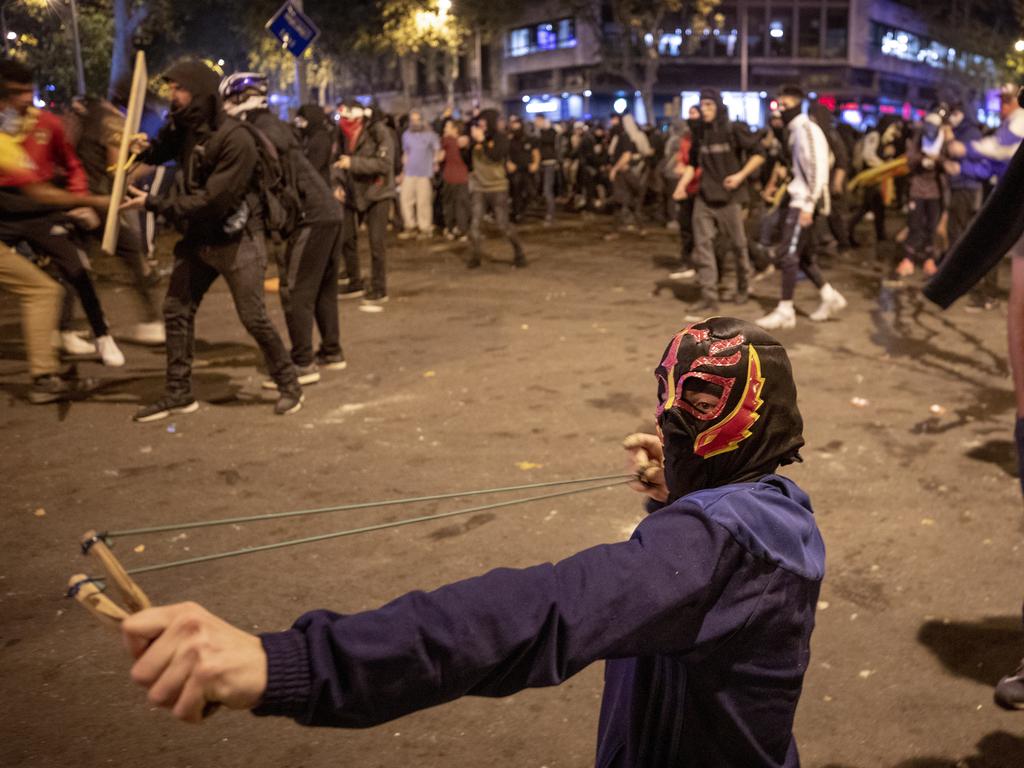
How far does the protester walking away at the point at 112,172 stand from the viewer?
29.2ft

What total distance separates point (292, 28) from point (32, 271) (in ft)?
28.9

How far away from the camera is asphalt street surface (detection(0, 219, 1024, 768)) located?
11.3 feet

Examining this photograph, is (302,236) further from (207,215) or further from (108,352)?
(108,352)

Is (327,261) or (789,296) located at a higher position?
(327,261)

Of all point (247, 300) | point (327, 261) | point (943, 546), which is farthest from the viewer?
point (327, 261)

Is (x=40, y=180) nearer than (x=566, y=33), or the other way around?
(x=40, y=180)

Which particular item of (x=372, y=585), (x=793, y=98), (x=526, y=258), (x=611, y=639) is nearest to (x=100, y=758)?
(x=372, y=585)

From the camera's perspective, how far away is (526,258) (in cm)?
1510

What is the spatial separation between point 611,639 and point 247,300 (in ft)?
18.5

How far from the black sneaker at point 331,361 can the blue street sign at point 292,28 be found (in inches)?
303

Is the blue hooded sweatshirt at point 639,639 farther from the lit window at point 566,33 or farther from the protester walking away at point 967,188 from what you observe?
the lit window at point 566,33

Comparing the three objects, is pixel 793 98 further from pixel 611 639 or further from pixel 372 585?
pixel 611 639

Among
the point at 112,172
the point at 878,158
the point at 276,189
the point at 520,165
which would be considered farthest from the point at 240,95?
the point at 878,158

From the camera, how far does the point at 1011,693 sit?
354 cm
